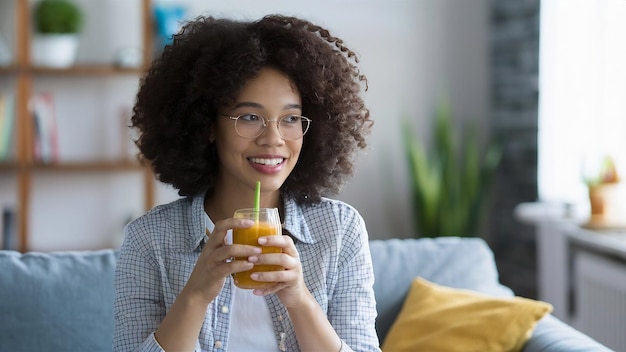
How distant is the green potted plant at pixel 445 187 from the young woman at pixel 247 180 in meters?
2.63

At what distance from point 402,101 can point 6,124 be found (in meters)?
2.14

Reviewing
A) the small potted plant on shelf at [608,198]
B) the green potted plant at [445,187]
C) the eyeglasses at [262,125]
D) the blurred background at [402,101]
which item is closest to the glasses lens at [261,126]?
the eyeglasses at [262,125]

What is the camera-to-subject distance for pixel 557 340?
2.12m

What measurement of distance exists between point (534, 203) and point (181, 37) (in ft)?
9.73

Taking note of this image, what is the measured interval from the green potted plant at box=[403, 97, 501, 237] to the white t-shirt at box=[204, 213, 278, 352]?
111 inches

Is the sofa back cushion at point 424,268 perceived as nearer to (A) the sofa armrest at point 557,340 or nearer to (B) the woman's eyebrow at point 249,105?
(A) the sofa armrest at point 557,340

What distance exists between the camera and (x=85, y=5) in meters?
4.76

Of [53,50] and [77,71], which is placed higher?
[53,50]

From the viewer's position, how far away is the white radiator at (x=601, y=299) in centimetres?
Answer: 320

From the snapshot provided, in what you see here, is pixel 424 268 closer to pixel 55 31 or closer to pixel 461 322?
pixel 461 322

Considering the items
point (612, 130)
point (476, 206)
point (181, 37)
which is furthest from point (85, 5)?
point (181, 37)

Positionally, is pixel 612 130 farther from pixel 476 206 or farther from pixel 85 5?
pixel 85 5

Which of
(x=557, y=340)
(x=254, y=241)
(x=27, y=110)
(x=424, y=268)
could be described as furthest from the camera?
(x=27, y=110)

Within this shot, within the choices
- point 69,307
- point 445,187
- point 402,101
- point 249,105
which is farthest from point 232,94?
point 402,101
